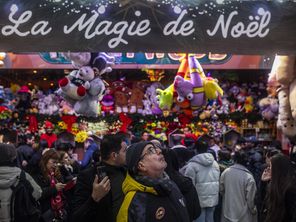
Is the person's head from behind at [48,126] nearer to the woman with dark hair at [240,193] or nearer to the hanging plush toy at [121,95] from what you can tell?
the hanging plush toy at [121,95]

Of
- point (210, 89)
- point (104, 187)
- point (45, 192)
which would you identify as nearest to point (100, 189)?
point (104, 187)

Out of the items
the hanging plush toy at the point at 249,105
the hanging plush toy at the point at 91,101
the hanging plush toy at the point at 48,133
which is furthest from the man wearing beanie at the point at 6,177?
the hanging plush toy at the point at 249,105

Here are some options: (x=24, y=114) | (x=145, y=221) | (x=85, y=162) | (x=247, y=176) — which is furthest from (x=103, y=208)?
(x=24, y=114)

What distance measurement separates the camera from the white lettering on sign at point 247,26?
341 cm

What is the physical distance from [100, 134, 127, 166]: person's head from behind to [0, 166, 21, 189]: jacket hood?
1064 mm

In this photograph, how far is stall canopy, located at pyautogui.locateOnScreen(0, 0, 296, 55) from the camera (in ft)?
10.9

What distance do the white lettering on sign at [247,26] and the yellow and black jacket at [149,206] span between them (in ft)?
4.57

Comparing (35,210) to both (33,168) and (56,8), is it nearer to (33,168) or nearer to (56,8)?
(33,168)

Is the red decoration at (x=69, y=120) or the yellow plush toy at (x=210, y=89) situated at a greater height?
the yellow plush toy at (x=210, y=89)

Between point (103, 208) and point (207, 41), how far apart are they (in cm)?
151

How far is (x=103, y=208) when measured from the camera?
2773mm

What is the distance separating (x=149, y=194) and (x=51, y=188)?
2141 millimetres

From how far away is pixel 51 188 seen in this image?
14.6ft

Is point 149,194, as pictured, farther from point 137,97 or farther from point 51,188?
point 137,97
